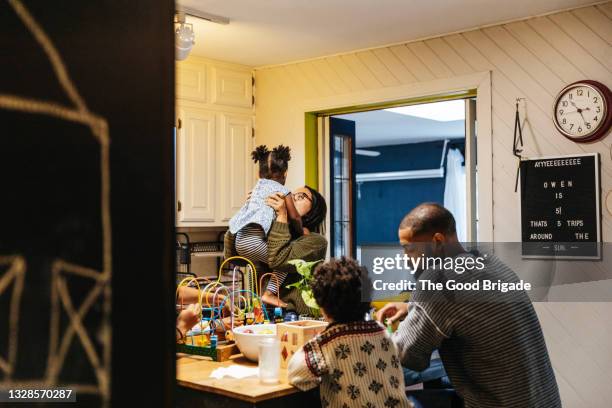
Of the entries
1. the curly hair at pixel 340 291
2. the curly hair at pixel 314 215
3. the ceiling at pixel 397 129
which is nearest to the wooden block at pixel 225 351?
the curly hair at pixel 340 291

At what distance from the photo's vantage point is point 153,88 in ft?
1.58

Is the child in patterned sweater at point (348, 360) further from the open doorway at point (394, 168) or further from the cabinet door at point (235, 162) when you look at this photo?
the cabinet door at point (235, 162)

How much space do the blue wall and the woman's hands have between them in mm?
6290

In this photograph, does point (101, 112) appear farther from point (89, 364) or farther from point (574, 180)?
point (574, 180)

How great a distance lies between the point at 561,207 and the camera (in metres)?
3.79

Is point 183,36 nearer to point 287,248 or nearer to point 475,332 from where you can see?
point 287,248

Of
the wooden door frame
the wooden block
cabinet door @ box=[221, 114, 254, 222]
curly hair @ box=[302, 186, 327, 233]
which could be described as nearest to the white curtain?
the wooden door frame

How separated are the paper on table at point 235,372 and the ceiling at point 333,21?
2.11 meters

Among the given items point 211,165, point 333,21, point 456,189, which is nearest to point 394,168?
point 456,189

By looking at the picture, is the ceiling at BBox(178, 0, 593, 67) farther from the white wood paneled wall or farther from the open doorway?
the open doorway

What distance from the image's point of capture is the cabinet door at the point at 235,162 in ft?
16.6

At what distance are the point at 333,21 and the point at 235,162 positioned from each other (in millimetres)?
1541

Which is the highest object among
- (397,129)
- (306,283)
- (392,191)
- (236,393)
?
(397,129)

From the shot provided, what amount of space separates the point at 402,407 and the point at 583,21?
268 cm
